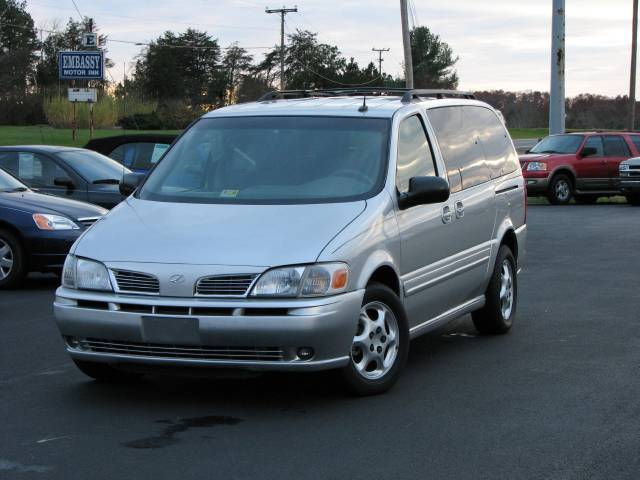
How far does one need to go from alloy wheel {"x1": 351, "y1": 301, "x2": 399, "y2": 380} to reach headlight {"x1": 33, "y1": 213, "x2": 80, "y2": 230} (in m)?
6.26

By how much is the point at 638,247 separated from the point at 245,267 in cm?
1141

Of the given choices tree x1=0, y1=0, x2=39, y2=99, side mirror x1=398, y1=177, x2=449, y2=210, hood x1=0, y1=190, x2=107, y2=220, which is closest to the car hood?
side mirror x1=398, y1=177, x2=449, y2=210

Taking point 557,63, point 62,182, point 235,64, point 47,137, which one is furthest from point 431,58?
point 62,182

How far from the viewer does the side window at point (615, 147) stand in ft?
93.4

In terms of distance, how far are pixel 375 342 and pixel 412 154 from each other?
147 centimetres

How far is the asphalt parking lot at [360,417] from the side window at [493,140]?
1.31 m

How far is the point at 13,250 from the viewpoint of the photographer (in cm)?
1221

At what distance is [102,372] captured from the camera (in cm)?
703

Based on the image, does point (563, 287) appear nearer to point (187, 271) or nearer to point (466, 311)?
point (466, 311)

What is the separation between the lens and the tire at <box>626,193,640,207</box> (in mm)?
26812

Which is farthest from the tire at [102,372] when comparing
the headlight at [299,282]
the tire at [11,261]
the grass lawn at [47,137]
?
the grass lawn at [47,137]

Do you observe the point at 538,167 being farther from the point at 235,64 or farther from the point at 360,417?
the point at 235,64

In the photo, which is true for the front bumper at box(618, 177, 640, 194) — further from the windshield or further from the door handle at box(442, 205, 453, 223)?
the door handle at box(442, 205, 453, 223)

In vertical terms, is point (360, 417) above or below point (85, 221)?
below
